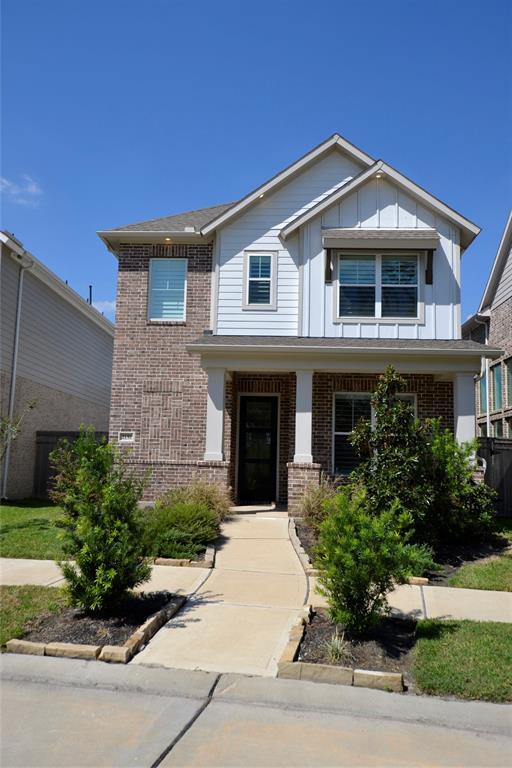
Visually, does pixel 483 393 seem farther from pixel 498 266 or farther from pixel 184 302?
pixel 184 302

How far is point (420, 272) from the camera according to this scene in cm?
1358

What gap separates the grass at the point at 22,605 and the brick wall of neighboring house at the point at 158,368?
21.9 ft

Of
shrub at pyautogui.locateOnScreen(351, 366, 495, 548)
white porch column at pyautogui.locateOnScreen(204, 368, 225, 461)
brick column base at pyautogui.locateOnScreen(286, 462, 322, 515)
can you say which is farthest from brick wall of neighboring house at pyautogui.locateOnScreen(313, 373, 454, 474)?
shrub at pyautogui.locateOnScreen(351, 366, 495, 548)

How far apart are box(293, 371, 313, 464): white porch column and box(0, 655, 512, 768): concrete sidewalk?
24.7ft

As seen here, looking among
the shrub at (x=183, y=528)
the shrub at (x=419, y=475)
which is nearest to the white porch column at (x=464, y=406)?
the shrub at (x=419, y=475)

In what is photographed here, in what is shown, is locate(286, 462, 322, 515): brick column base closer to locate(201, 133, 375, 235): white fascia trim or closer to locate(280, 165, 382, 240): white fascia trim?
locate(280, 165, 382, 240): white fascia trim

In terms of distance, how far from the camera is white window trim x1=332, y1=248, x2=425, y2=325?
13.4m

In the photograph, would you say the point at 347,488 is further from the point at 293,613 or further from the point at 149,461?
the point at 149,461

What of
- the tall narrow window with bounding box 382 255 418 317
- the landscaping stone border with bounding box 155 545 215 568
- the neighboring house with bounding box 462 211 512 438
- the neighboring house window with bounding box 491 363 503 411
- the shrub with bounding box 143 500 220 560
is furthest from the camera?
the neighboring house window with bounding box 491 363 503 411

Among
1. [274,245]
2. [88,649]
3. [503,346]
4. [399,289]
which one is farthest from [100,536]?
[503,346]

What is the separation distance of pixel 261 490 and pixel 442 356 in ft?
17.4

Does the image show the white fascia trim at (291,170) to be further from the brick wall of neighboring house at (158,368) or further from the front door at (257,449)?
the front door at (257,449)

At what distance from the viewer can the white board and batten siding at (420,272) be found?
13.4 metres

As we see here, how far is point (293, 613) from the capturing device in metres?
6.53
